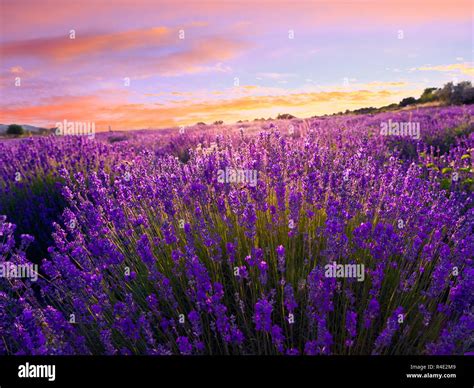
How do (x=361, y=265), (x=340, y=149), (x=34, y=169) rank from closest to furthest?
(x=361, y=265)
(x=340, y=149)
(x=34, y=169)

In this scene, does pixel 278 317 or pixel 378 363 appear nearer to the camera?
pixel 378 363

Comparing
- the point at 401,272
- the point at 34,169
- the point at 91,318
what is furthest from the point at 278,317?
the point at 34,169

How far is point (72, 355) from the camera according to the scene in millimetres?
1865

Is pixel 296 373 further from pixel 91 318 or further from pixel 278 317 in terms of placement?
pixel 91 318

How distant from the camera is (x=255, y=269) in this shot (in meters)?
2.48

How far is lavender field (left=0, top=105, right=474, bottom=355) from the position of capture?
1953 millimetres

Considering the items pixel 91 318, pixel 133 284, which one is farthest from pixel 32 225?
pixel 91 318

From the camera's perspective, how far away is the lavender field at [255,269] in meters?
1.95

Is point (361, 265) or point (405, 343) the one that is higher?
point (361, 265)

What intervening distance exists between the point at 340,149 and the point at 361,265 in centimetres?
237

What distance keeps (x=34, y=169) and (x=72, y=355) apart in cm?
454

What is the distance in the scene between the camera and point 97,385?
6.03 ft

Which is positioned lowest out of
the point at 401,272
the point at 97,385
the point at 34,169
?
the point at 97,385

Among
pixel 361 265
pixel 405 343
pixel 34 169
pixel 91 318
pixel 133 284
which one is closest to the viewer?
pixel 405 343
